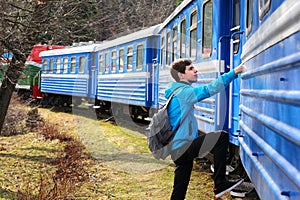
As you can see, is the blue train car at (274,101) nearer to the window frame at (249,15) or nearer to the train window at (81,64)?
the window frame at (249,15)

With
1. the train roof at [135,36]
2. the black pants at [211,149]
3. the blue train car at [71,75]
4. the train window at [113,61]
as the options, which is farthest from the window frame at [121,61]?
the black pants at [211,149]

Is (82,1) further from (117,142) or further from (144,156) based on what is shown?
(117,142)

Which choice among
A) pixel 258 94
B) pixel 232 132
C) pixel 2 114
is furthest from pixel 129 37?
pixel 258 94

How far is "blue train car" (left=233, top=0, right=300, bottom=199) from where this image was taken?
220 cm

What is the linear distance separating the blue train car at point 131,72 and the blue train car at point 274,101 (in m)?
8.48

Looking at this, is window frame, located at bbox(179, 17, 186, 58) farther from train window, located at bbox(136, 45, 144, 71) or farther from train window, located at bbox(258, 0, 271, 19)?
train window, located at bbox(136, 45, 144, 71)

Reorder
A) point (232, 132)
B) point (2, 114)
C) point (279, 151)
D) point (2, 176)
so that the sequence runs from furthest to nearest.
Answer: point (2, 114) < point (2, 176) < point (232, 132) < point (279, 151)

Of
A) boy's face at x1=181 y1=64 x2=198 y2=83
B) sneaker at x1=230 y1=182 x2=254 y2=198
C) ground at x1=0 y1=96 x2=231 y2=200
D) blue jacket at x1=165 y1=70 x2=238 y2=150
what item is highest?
boy's face at x1=181 y1=64 x2=198 y2=83

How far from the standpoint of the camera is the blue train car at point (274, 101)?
2199 mm

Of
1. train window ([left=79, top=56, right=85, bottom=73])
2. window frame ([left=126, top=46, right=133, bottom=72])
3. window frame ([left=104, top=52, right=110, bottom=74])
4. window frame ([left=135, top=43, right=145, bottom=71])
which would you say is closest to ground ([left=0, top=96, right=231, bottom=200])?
window frame ([left=135, top=43, right=145, bottom=71])

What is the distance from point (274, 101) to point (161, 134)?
1908 millimetres

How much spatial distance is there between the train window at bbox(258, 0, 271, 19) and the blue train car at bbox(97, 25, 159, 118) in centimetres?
865

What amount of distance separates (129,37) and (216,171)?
32.8 feet

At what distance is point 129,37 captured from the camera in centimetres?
1402
